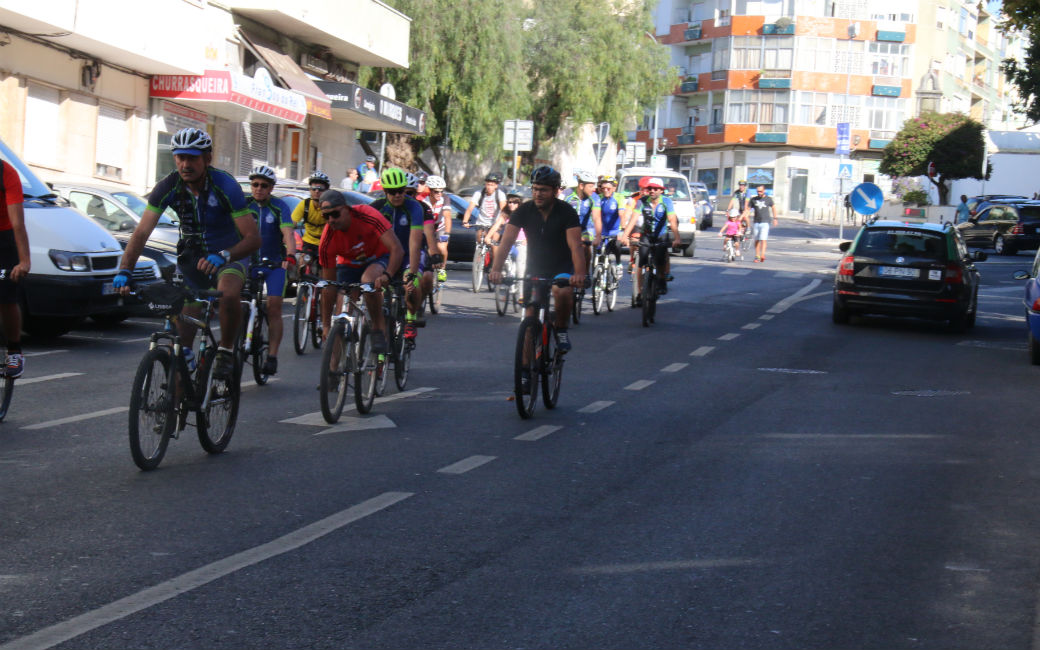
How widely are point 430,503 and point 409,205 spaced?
528 cm

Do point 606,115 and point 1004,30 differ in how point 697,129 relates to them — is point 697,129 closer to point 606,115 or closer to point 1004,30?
point 606,115

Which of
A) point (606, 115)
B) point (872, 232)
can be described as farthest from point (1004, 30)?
point (606, 115)

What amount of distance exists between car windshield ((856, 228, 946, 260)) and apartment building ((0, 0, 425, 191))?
1117 cm

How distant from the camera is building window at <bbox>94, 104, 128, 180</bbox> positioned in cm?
3084

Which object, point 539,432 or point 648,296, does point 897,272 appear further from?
point 539,432

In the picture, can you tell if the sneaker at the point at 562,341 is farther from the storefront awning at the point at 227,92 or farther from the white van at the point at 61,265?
the storefront awning at the point at 227,92

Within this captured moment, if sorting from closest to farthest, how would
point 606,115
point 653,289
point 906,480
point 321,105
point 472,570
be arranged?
point 472,570
point 906,480
point 653,289
point 321,105
point 606,115

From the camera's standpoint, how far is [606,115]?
2440 inches

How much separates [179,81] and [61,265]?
19.9 meters

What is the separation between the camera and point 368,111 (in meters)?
40.5

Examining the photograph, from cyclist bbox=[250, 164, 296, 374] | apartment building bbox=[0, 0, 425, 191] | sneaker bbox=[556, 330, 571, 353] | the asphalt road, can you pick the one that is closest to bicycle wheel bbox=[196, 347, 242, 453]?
the asphalt road

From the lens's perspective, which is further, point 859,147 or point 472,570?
point 859,147

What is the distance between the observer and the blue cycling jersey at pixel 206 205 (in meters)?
8.38

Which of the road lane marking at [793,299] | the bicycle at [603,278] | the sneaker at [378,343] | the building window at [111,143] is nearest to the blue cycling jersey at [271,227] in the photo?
the sneaker at [378,343]
